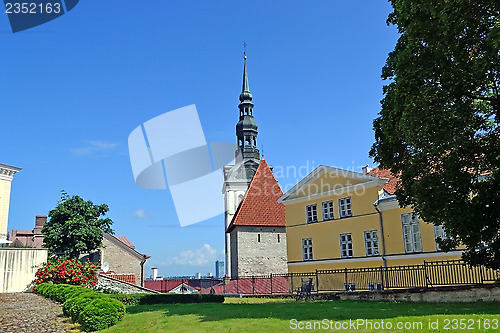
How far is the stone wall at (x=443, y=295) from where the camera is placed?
14.9 meters

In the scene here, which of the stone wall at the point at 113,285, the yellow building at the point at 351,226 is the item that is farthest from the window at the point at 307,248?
the stone wall at the point at 113,285

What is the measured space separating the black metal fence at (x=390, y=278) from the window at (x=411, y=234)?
1689 millimetres

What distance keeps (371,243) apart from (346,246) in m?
1.81

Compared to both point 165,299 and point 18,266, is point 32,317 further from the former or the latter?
point 18,266

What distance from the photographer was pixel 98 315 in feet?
47.3

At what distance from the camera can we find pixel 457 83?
12.2 metres

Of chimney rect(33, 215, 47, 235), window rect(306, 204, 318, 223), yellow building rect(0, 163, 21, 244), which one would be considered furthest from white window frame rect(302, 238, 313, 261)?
yellow building rect(0, 163, 21, 244)

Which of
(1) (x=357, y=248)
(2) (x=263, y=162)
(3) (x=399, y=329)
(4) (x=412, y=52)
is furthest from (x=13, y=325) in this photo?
(2) (x=263, y=162)

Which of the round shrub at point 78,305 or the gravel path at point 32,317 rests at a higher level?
the round shrub at point 78,305

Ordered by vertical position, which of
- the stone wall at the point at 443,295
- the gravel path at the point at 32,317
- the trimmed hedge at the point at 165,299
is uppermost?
the stone wall at the point at 443,295

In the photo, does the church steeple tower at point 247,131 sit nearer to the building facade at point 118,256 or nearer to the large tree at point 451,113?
the building facade at point 118,256

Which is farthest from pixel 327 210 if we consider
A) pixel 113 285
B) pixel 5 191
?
pixel 5 191

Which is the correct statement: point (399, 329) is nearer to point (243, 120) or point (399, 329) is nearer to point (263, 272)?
point (263, 272)

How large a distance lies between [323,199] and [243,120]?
4309 cm
